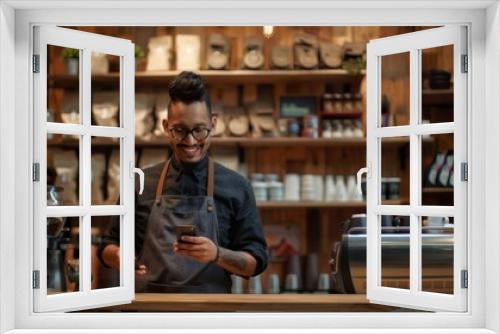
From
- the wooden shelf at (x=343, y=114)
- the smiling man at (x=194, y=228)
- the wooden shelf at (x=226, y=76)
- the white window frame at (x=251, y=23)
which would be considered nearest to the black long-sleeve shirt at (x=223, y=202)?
the smiling man at (x=194, y=228)

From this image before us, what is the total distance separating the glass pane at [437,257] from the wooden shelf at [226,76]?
1.73 metres

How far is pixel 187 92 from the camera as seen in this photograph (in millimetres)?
4973

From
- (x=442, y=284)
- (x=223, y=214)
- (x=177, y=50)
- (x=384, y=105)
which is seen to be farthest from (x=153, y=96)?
(x=442, y=284)

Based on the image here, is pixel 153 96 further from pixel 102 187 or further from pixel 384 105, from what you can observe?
pixel 384 105

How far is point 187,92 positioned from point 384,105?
54.9 inches

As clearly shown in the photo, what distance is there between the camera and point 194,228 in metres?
4.67

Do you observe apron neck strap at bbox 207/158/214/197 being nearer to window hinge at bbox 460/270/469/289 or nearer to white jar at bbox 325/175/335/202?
white jar at bbox 325/175/335/202

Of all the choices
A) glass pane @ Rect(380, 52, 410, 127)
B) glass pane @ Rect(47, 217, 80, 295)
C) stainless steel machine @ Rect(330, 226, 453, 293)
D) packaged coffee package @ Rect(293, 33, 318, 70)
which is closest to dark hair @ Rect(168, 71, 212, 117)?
packaged coffee package @ Rect(293, 33, 318, 70)

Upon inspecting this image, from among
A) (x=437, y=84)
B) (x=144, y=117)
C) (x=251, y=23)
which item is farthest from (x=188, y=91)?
(x=251, y=23)

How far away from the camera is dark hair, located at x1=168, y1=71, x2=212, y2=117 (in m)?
4.92

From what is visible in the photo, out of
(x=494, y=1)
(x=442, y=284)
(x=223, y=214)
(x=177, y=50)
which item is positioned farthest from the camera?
(x=177, y=50)

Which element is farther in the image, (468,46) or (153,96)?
(153,96)

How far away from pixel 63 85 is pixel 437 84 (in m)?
2.64

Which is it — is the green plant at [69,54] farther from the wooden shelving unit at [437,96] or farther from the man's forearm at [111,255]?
the wooden shelving unit at [437,96]
